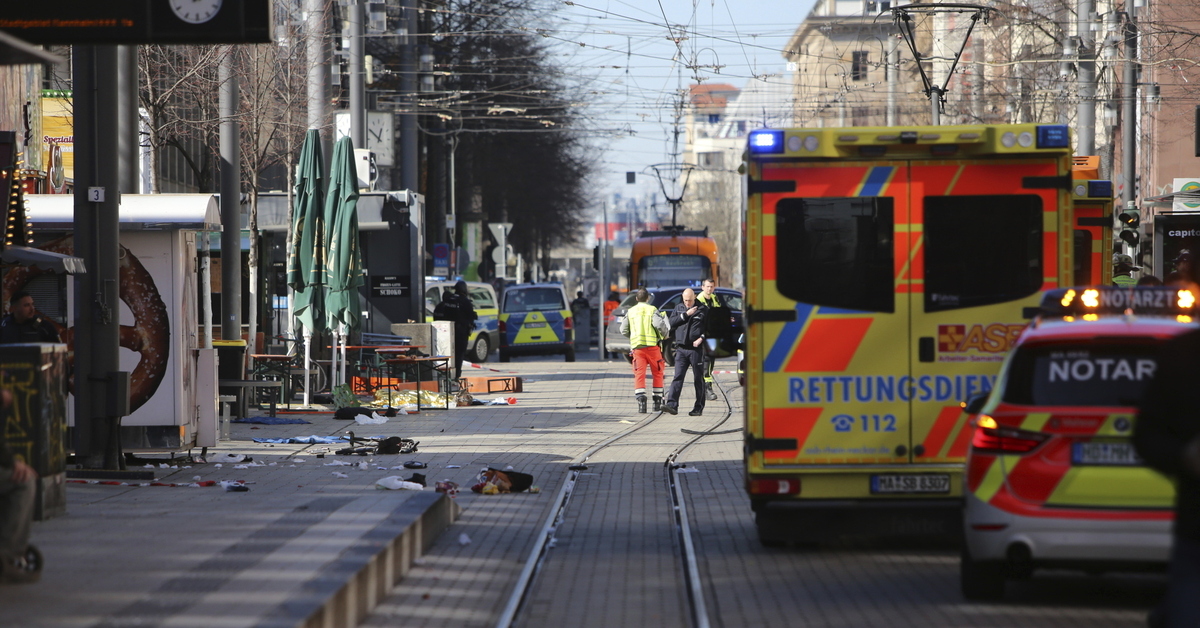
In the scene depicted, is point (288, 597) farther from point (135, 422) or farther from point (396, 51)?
point (396, 51)

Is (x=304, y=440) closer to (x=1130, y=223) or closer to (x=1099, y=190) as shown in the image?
(x=1099, y=190)

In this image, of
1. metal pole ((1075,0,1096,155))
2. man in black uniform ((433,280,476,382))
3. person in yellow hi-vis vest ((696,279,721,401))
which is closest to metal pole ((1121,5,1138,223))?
metal pole ((1075,0,1096,155))

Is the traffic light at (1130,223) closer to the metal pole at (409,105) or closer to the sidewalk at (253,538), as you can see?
the sidewalk at (253,538)

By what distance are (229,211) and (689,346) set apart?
21.2 feet

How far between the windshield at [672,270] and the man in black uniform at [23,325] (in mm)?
25808

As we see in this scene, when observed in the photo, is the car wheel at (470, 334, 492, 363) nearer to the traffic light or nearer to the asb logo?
the traffic light

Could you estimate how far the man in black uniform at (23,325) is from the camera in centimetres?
1240

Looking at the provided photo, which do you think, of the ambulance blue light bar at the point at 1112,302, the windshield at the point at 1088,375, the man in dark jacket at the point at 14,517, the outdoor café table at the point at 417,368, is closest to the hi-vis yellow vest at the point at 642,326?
the outdoor café table at the point at 417,368

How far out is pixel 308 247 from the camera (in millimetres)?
20984

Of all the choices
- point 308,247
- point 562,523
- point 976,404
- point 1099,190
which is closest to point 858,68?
point 308,247

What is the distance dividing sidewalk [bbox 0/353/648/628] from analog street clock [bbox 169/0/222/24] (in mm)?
3435

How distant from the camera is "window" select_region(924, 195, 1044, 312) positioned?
9.20 m

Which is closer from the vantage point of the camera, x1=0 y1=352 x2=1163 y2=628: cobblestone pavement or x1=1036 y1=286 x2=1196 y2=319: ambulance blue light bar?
x1=0 y1=352 x2=1163 y2=628: cobblestone pavement

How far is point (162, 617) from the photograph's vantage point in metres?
6.08
